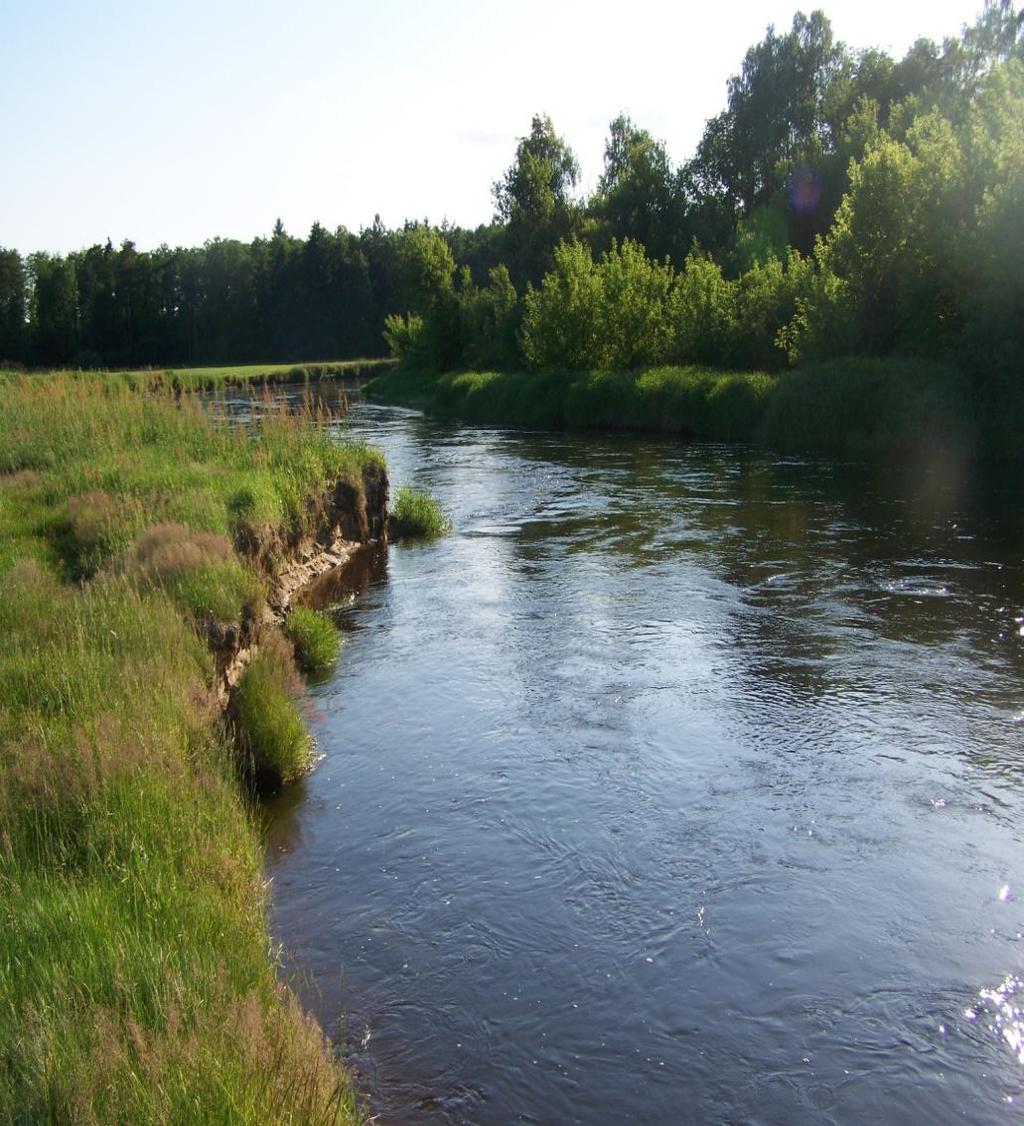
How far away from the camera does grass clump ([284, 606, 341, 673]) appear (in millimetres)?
13797

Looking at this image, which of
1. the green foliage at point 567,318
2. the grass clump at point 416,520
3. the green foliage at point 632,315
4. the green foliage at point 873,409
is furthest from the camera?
the green foliage at point 567,318

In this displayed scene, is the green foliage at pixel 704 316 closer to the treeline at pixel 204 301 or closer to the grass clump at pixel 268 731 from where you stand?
the grass clump at pixel 268 731

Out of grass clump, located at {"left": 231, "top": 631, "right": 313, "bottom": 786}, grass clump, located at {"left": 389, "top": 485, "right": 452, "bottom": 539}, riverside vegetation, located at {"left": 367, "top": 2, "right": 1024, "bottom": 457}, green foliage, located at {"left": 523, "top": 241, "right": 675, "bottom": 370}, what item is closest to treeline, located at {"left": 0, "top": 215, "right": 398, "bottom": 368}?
riverside vegetation, located at {"left": 367, "top": 2, "right": 1024, "bottom": 457}

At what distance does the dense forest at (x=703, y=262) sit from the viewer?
3262 centimetres

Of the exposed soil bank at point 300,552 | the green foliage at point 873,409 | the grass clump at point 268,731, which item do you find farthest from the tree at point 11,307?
the grass clump at point 268,731

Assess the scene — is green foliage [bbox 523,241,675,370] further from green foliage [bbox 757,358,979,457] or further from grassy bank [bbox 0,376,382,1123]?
grassy bank [bbox 0,376,382,1123]

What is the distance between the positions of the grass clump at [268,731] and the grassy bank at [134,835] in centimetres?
9

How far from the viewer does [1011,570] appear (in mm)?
17703

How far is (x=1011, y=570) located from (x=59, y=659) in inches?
581

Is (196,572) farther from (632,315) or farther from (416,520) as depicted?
(632,315)

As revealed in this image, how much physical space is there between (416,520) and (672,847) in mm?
14896

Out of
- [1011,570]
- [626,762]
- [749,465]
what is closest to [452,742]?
[626,762]

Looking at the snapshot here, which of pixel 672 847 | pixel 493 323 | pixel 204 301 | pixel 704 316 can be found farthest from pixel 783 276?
pixel 204 301

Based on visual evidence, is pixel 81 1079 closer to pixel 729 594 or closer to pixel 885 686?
pixel 885 686
